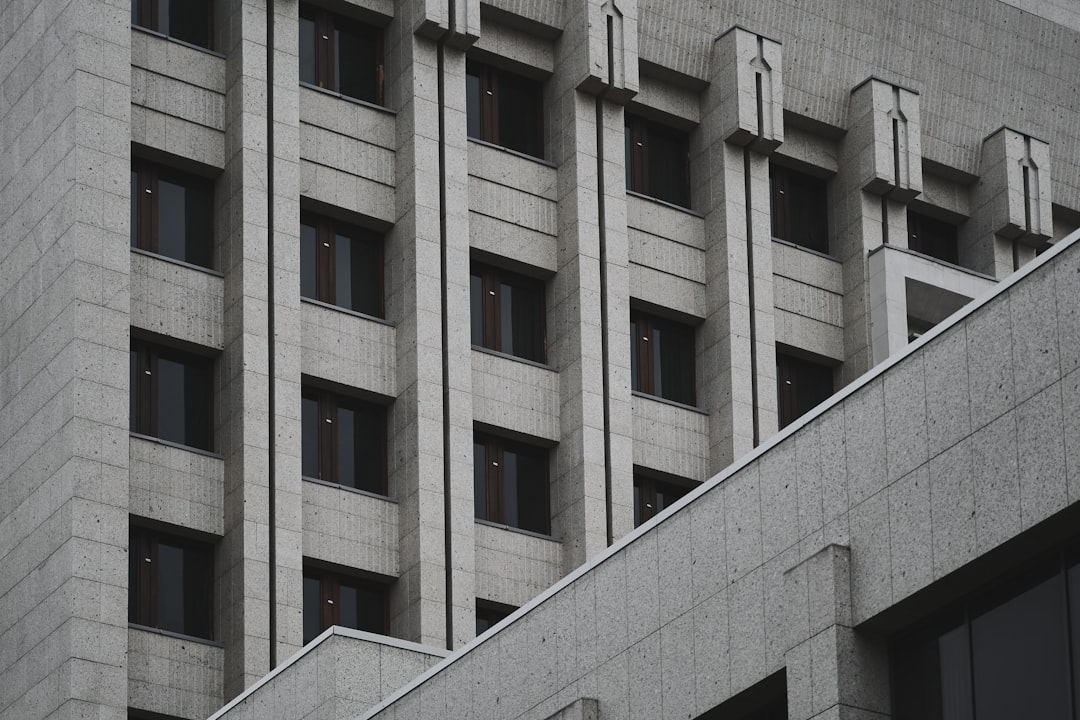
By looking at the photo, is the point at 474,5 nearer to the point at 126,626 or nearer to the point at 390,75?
the point at 390,75

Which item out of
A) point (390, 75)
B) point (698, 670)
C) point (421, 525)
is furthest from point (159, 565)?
point (698, 670)

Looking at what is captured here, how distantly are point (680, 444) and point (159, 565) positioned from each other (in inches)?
475

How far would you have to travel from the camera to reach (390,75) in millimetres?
53438

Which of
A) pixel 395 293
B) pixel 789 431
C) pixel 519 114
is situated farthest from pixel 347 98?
pixel 789 431

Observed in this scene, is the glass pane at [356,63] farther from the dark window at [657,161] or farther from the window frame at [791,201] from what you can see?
the window frame at [791,201]

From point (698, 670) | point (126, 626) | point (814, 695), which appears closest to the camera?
point (814, 695)

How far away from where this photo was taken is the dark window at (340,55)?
52.8 m

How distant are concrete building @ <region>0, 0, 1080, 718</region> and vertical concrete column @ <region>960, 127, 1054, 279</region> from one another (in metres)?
0.17

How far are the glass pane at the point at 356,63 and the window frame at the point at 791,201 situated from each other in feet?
32.5

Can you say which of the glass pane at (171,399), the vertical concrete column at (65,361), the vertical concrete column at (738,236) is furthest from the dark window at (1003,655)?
the vertical concrete column at (738,236)

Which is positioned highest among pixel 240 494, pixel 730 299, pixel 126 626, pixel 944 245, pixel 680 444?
pixel 944 245

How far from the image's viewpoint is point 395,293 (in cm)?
5147

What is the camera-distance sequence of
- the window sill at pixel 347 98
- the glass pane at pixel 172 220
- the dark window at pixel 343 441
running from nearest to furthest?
the dark window at pixel 343 441, the glass pane at pixel 172 220, the window sill at pixel 347 98

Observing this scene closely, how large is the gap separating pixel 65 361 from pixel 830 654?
2384cm
